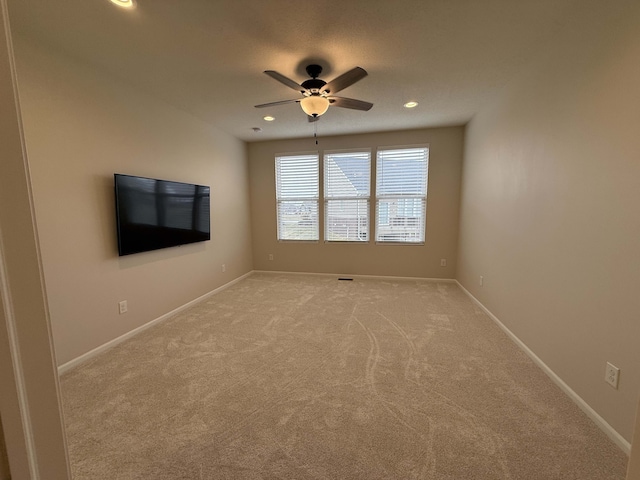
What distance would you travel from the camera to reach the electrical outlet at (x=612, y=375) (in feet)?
4.95

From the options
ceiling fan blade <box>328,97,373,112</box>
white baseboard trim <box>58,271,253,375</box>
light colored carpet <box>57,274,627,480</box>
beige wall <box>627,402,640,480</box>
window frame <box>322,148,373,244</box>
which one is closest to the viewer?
beige wall <box>627,402,640,480</box>

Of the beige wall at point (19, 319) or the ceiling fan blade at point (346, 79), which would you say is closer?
the beige wall at point (19, 319)

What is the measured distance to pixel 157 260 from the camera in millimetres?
3076

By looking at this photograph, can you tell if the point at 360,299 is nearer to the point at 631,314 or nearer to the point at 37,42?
the point at 631,314

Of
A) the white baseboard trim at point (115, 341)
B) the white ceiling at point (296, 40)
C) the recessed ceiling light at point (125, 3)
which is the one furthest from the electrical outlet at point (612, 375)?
the white baseboard trim at point (115, 341)

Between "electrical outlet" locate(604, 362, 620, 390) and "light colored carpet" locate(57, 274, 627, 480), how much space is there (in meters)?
0.31

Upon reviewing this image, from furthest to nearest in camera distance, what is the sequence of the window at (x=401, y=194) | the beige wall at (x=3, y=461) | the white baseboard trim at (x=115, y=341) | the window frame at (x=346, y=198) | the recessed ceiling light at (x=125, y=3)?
the window frame at (x=346, y=198)
the window at (x=401, y=194)
the white baseboard trim at (x=115, y=341)
the recessed ceiling light at (x=125, y=3)
the beige wall at (x=3, y=461)

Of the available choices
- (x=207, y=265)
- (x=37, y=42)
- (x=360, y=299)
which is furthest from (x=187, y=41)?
(x=360, y=299)

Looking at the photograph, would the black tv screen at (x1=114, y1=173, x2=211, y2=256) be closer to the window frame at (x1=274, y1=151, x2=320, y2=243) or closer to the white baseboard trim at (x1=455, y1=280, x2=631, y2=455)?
the window frame at (x1=274, y1=151, x2=320, y2=243)

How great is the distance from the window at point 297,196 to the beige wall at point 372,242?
138 millimetres

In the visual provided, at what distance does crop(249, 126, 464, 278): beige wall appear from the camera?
172 inches

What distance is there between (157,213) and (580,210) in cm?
377

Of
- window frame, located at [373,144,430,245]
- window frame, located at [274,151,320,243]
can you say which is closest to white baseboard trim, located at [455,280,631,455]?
window frame, located at [373,144,430,245]

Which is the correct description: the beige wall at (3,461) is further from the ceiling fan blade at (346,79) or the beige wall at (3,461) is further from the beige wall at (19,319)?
the ceiling fan blade at (346,79)
